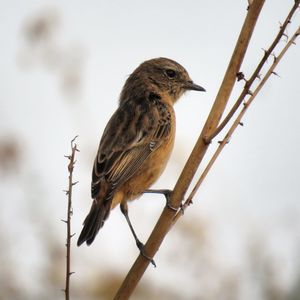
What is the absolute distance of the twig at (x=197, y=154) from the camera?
2.87 metres

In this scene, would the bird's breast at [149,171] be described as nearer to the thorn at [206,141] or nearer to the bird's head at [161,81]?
the bird's head at [161,81]

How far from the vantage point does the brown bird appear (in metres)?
4.87

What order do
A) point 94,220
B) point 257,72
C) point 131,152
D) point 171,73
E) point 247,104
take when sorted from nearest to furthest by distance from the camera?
point 257,72
point 247,104
point 94,220
point 131,152
point 171,73

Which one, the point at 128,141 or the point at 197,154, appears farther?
the point at 128,141

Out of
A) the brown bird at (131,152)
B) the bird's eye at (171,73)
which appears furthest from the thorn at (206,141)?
the bird's eye at (171,73)

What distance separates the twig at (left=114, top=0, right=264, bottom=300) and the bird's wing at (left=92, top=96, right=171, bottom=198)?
5.90ft

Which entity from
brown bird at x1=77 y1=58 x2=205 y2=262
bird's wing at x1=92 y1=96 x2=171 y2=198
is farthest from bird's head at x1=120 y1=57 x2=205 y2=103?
bird's wing at x1=92 y1=96 x2=171 y2=198

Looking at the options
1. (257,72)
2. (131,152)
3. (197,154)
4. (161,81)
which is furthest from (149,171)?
(257,72)

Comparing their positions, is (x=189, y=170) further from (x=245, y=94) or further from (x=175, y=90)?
(x=175, y=90)

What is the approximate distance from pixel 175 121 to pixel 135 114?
0.38 metres

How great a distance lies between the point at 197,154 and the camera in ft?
9.76

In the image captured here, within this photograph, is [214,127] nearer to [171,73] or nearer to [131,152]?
[131,152]

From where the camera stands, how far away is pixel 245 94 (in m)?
2.79

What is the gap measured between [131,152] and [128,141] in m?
0.12
